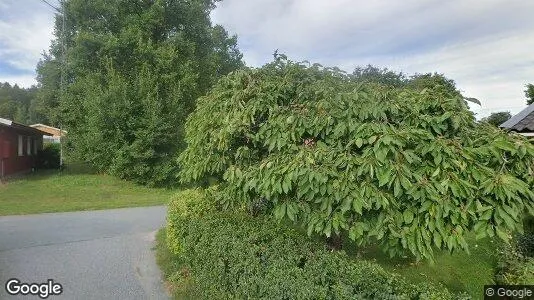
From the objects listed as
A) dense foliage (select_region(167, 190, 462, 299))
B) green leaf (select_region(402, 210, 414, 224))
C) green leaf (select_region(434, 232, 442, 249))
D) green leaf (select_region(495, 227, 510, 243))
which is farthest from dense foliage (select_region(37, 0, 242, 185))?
green leaf (select_region(495, 227, 510, 243))

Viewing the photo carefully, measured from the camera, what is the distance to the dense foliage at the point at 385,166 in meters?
2.66

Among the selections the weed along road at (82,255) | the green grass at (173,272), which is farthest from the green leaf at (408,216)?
the weed along road at (82,255)

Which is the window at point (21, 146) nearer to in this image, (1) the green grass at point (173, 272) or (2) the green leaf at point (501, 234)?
(1) the green grass at point (173, 272)

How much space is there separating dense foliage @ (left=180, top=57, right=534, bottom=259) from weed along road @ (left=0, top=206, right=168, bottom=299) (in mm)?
2491

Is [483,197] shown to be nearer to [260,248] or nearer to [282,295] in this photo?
[282,295]

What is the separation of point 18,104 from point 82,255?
67.7m

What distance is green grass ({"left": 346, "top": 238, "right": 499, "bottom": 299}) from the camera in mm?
4831

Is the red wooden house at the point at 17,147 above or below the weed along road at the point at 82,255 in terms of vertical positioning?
above

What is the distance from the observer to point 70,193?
15.0 meters

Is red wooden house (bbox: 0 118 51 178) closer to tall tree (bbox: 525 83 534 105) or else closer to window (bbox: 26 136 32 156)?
window (bbox: 26 136 32 156)

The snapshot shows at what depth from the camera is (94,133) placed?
1716cm

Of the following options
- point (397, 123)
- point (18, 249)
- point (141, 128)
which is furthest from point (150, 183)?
point (397, 123)

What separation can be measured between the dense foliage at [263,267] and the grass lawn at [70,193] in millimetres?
7718

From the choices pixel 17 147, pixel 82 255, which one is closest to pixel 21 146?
pixel 17 147
